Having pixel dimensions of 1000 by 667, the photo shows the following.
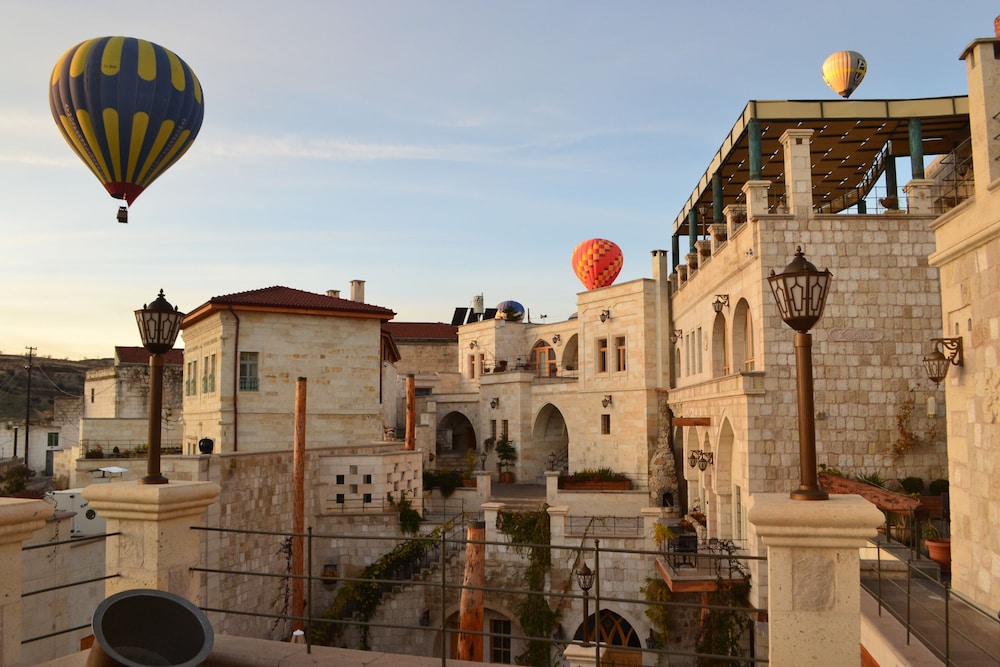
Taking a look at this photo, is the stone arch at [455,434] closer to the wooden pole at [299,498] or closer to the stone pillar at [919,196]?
the wooden pole at [299,498]

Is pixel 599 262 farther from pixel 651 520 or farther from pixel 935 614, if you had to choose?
pixel 935 614

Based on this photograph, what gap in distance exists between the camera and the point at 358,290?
40312 millimetres

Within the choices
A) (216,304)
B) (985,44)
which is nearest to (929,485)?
(985,44)

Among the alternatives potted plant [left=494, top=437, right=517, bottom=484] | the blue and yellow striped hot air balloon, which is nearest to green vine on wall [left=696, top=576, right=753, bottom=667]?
the blue and yellow striped hot air balloon

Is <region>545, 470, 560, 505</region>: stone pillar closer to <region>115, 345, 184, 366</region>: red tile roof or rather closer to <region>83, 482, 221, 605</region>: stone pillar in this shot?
<region>83, 482, 221, 605</region>: stone pillar

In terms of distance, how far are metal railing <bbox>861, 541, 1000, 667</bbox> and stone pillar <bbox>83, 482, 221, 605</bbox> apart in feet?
19.0

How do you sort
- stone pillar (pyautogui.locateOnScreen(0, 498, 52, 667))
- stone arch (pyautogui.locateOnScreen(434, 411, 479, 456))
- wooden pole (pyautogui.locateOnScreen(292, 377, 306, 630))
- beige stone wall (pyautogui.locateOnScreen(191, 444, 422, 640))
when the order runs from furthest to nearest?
stone arch (pyautogui.locateOnScreen(434, 411, 479, 456)) < wooden pole (pyautogui.locateOnScreen(292, 377, 306, 630)) < beige stone wall (pyautogui.locateOnScreen(191, 444, 422, 640)) < stone pillar (pyautogui.locateOnScreen(0, 498, 52, 667))

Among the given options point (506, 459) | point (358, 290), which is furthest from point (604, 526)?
point (358, 290)

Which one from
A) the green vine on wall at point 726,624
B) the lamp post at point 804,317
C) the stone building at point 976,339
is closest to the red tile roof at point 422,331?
the green vine on wall at point 726,624

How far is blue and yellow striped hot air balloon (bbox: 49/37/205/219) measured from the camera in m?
18.3

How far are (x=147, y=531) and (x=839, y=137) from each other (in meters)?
19.8

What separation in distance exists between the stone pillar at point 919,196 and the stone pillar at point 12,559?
1606cm

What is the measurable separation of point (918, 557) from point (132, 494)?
11.4m

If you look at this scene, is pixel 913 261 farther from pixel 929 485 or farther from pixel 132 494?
pixel 132 494
